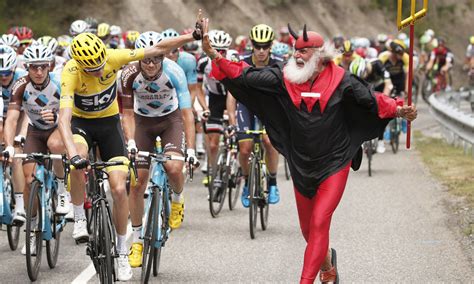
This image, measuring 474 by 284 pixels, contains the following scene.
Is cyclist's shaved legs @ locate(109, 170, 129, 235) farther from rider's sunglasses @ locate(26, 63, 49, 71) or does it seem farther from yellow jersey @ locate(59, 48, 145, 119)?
rider's sunglasses @ locate(26, 63, 49, 71)

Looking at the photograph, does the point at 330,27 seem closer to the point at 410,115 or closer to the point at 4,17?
the point at 4,17

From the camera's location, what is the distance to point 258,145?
523 inches

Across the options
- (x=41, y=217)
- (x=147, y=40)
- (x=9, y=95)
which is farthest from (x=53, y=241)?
(x=9, y=95)

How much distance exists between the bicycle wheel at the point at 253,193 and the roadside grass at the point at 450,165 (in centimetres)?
266

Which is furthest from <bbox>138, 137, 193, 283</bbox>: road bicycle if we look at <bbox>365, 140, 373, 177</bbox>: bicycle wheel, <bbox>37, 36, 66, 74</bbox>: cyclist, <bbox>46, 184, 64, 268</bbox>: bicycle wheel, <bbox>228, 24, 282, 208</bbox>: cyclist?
<bbox>365, 140, 373, 177</bbox>: bicycle wheel

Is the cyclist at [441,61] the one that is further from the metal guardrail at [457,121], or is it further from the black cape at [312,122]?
the black cape at [312,122]

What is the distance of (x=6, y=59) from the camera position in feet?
39.5

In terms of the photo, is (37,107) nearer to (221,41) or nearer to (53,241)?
(53,241)

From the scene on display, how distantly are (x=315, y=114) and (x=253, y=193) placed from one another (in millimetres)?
4147

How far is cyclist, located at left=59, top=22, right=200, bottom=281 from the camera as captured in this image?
9539 millimetres

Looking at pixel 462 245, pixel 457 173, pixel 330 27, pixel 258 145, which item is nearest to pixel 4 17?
pixel 330 27

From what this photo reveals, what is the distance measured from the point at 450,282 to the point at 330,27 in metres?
39.5

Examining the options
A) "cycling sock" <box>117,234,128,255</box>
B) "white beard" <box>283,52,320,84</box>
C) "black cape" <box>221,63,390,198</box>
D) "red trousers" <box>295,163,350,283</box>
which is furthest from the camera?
→ "cycling sock" <box>117,234,128,255</box>

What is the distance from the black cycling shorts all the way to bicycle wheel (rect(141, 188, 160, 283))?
70cm
